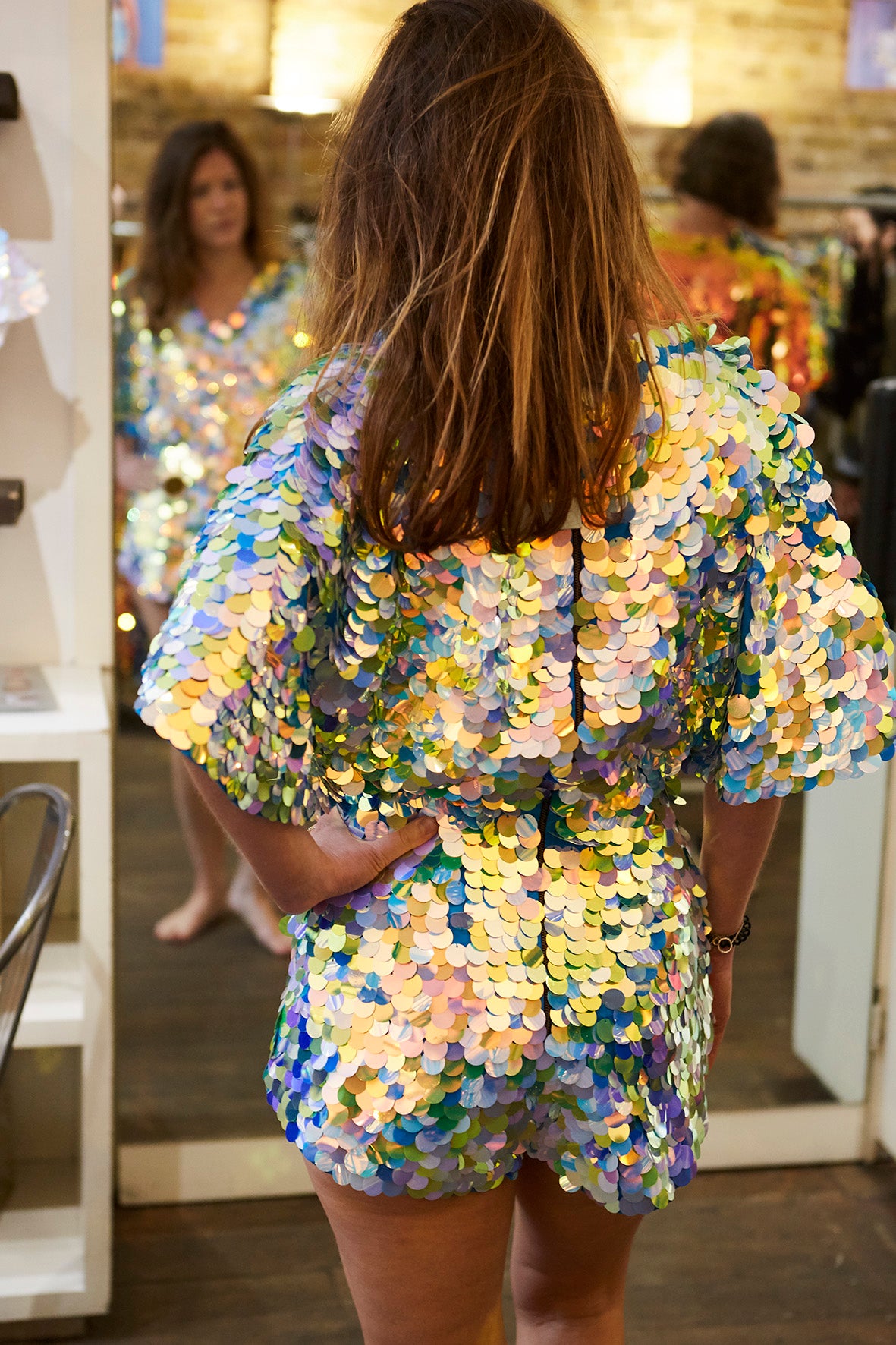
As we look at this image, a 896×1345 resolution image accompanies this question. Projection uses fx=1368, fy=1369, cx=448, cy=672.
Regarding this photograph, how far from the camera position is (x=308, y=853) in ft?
3.30

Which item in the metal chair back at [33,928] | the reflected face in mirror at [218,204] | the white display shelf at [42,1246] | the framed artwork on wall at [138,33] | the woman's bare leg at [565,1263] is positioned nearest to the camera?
the woman's bare leg at [565,1263]

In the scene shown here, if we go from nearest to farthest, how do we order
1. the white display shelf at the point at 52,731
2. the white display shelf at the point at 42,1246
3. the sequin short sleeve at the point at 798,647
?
the sequin short sleeve at the point at 798,647 < the white display shelf at the point at 52,731 < the white display shelf at the point at 42,1246

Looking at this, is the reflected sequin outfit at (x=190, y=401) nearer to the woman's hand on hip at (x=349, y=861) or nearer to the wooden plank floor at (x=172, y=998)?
the wooden plank floor at (x=172, y=998)

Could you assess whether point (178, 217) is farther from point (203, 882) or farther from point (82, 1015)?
point (82, 1015)

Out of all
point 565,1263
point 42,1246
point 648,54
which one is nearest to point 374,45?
point 648,54

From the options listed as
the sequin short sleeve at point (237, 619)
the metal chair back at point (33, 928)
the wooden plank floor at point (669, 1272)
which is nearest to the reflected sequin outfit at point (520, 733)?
the sequin short sleeve at point (237, 619)

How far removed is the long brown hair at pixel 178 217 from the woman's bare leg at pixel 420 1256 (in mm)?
1538

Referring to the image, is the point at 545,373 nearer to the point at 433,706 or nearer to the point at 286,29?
the point at 433,706

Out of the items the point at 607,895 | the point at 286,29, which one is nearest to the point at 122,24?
the point at 286,29

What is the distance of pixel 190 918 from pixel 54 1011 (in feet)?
1.55

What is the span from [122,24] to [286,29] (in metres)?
0.25

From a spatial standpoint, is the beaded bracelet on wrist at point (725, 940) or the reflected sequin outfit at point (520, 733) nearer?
the reflected sequin outfit at point (520, 733)

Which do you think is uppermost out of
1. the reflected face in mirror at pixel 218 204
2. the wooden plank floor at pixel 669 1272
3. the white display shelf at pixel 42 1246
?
the reflected face in mirror at pixel 218 204

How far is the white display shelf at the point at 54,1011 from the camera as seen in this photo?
1.88 meters
